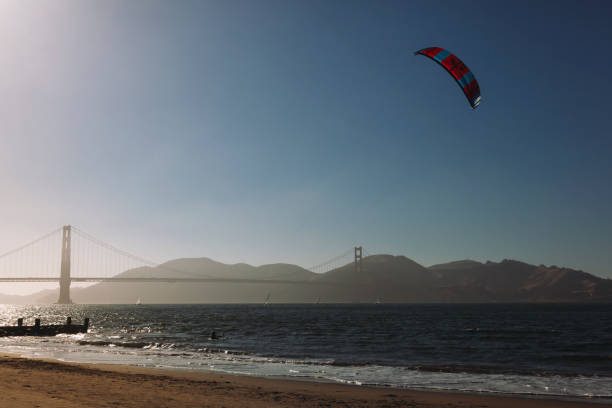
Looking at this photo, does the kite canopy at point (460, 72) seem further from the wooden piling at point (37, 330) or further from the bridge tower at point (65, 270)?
the bridge tower at point (65, 270)

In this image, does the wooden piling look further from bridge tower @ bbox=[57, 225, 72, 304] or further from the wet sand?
bridge tower @ bbox=[57, 225, 72, 304]

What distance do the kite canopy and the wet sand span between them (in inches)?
384

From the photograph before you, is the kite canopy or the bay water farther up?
the kite canopy

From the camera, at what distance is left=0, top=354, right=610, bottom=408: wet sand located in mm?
11414

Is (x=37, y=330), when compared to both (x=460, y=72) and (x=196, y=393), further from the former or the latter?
(x=460, y=72)

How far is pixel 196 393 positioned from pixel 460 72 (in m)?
13.3

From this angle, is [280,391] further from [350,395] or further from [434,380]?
[434,380]

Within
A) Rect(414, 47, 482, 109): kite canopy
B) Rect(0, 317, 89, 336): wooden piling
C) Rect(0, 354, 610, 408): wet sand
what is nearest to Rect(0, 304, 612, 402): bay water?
Rect(0, 354, 610, 408): wet sand

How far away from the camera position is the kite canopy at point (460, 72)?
674 inches

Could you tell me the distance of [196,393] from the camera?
1310cm

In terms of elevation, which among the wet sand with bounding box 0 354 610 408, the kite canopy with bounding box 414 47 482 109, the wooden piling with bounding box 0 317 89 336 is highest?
the kite canopy with bounding box 414 47 482 109

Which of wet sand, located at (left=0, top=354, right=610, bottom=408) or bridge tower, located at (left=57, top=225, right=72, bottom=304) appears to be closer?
wet sand, located at (left=0, top=354, right=610, bottom=408)

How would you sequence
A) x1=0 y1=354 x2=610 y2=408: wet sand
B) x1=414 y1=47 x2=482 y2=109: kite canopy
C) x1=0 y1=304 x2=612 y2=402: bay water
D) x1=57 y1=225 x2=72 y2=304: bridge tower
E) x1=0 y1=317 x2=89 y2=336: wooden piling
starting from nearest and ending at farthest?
x1=0 y1=354 x2=610 y2=408: wet sand, x1=0 y1=304 x2=612 y2=402: bay water, x1=414 y1=47 x2=482 y2=109: kite canopy, x1=0 y1=317 x2=89 y2=336: wooden piling, x1=57 y1=225 x2=72 y2=304: bridge tower

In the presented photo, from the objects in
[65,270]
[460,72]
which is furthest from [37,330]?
[65,270]
